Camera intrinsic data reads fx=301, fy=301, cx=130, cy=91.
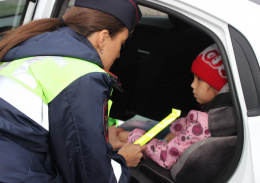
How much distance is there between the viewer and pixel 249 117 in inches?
41.9

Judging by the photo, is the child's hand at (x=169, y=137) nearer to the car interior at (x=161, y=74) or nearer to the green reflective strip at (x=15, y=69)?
the car interior at (x=161, y=74)

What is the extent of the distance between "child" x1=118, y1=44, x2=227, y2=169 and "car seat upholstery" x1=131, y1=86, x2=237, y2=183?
0.08 m

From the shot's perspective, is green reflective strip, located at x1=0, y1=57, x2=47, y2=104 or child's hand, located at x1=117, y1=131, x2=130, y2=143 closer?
green reflective strip, located at x1=0, y1=57, x2=47, y2=104

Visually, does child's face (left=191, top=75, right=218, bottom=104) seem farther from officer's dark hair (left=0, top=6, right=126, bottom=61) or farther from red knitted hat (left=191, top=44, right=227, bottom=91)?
officer's dark hair (left=0, top=6, right=126, bottom=61)

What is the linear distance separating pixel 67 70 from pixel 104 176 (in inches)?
15.4

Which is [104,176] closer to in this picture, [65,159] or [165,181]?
[65,159]

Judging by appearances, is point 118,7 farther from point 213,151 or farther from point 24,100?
point 213,151

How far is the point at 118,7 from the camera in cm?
125

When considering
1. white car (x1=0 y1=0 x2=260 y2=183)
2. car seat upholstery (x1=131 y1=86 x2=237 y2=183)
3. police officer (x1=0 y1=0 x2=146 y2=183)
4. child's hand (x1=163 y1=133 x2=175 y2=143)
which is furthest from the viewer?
child's hand (x1=163 y1=133 x2=175 y2=143)

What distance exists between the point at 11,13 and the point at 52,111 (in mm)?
1032

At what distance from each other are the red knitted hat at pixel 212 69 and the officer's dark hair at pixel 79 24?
0.53 m

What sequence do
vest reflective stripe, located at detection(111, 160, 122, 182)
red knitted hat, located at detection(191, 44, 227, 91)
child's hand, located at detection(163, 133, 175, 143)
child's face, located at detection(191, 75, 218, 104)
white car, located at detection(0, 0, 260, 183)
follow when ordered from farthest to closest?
child's hand, located at detection(163, 133, 175, 143)
child's face, located at detection(191, 75, 218, 104)
red knitted hat, located at detection(191, 44, 227, 91)
vest reflective stripe, located at detection(111, 160, 122, 182)
white car, located at detection(0, 0, 260, 183)

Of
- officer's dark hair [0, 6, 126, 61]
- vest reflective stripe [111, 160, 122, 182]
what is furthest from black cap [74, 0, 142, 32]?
vest reflective stripe [111, 160, 122, 182]

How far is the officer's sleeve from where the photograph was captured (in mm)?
962
